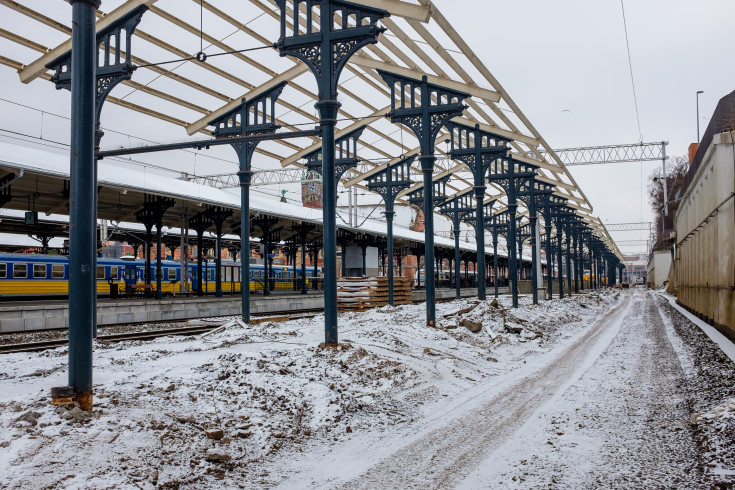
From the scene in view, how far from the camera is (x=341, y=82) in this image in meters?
20.8

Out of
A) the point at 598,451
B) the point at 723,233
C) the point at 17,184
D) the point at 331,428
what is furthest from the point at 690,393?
the point at 17,184

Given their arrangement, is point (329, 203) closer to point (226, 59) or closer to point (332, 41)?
point (332, 41)

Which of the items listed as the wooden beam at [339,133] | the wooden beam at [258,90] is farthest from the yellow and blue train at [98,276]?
the wooden beam at [258,90]

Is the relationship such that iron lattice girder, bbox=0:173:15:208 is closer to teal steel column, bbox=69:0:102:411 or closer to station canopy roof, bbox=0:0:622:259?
station canopy roof, bbox=0:0:622:259

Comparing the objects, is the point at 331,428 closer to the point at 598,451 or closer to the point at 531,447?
the point at 531,447

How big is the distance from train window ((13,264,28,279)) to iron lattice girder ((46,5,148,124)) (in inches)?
747

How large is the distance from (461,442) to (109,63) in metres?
11.9

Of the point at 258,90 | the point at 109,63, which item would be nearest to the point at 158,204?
the point at 258,90

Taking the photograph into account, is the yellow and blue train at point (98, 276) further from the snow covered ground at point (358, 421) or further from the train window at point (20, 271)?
the snow covered ground at point (358, 421)

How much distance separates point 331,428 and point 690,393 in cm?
536

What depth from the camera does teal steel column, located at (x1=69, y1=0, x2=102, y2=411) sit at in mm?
5906

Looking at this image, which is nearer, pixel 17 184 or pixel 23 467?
pixel 23 467

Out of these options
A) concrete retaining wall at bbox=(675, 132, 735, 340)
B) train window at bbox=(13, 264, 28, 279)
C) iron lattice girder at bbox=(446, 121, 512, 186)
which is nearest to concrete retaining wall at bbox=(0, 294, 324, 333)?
train window at bbox=(13, 264, 28, 279)

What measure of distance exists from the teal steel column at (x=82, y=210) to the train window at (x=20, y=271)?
27.1m
